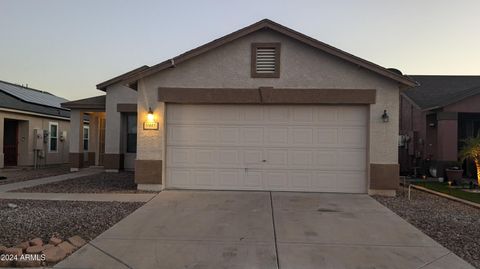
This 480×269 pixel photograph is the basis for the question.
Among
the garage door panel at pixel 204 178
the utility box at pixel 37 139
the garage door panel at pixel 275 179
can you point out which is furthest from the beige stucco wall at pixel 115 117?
the garage door panel at pixel 275 179

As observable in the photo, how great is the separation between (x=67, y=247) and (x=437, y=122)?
14.6 meters

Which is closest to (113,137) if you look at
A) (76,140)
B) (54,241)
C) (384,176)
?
(76,140)

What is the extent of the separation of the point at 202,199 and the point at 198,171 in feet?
5.06

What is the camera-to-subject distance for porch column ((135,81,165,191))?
36.2ft

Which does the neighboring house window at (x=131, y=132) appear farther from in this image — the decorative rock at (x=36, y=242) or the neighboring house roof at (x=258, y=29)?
the decorative rock at (x=36, y=242)

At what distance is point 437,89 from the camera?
19.9 meters

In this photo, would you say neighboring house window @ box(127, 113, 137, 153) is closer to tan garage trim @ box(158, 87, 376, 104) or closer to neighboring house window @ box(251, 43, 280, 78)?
tan garage trim @ box(158, 87, 376, 104)

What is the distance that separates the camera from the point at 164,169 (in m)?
11.2

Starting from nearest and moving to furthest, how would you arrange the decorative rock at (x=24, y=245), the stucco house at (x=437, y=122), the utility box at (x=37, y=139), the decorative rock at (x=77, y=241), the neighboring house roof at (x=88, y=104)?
the decorative rock at (x=24, y=245), the decorative rock at (x=77, y=241), the stucco house at (x=437, y=122), the neighboring house roof at (x=88, y=104), the utility box at (x=37, y=139)

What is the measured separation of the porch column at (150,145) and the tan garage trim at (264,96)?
0.33 metres

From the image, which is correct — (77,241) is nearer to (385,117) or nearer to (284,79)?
(284,79)

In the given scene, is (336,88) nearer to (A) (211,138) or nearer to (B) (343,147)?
(B) (343,147)

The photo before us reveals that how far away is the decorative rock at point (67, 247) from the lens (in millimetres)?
5719

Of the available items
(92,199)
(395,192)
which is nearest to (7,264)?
(92,199)
